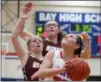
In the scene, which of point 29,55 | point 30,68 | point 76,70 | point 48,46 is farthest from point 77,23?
point 76,70

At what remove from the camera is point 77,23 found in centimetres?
982

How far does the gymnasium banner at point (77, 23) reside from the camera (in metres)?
9.55

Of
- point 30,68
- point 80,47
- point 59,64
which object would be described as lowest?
point 30,68

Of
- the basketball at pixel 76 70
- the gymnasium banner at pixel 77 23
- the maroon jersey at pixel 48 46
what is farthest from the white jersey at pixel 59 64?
the gymnasium banner at pixel 77 23

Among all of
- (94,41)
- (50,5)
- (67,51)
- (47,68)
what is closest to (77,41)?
(67,51)

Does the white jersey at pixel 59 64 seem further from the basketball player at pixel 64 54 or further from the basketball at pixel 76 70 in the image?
the basketball at pixel 76 70

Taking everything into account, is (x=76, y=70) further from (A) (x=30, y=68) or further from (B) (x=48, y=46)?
(B) (x=48, y=46)

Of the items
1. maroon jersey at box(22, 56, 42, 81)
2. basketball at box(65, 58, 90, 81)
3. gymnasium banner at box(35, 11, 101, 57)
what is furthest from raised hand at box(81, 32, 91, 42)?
gymnasium banner at box(35, 11, 101, 57)

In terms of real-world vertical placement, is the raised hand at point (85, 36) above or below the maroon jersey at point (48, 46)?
above

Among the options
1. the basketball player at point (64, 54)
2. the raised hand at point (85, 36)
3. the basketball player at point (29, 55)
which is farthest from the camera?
the basketball player at point (29, 55)

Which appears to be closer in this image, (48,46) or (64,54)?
(64,54)

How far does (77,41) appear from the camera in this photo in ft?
9.23

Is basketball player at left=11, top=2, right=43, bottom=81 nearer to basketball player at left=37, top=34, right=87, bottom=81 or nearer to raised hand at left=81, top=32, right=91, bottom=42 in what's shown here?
basketball player at left=37, top=34, right=87, bottom=81

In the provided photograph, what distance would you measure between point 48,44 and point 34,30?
6.34m
